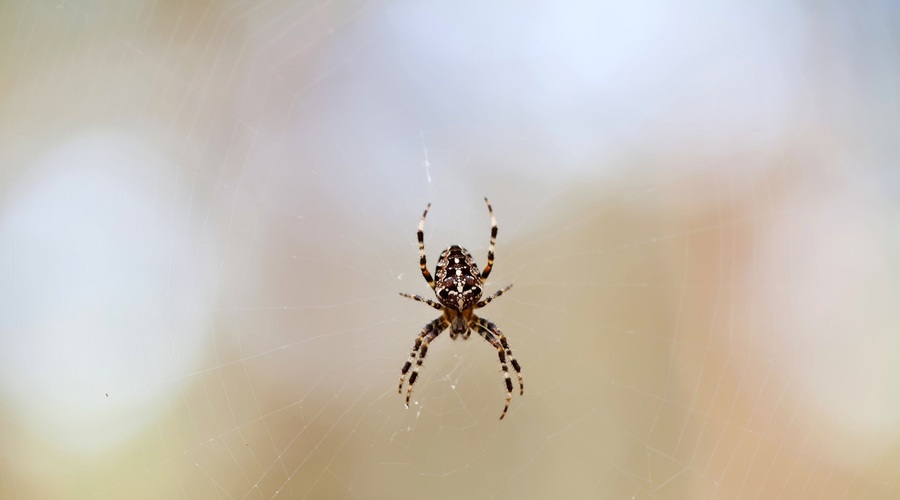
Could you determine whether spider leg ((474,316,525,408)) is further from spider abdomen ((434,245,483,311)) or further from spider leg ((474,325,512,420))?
spider abdomen ((434,245,483,311))

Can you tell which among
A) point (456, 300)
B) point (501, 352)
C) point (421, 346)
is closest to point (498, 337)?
point (501, 352)

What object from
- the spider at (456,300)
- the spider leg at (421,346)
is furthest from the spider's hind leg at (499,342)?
the spider leg at (421,346)

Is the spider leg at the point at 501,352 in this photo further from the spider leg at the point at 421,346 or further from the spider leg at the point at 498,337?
the spider leg at the point at 421,346

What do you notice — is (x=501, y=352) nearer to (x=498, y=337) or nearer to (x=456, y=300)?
(x=498, y=337)

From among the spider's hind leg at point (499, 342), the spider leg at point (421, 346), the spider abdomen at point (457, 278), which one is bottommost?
the spider leg at point (421, 346)

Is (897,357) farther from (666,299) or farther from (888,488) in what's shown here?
(666,299)

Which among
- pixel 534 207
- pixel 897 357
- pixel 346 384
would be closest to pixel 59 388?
pixel 346 384
